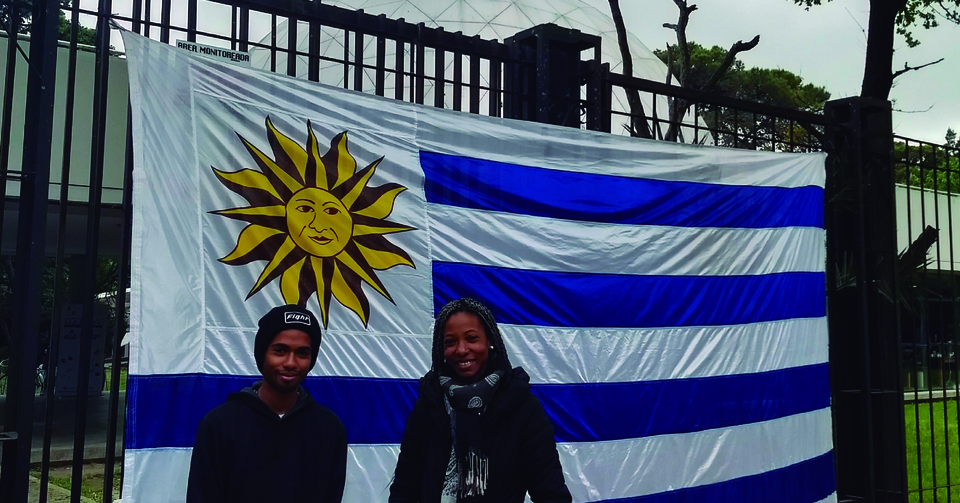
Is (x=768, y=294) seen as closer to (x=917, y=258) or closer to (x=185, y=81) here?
(x=917, y=258)

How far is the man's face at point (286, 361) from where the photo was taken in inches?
107

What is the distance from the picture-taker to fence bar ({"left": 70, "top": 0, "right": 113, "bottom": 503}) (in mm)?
3336

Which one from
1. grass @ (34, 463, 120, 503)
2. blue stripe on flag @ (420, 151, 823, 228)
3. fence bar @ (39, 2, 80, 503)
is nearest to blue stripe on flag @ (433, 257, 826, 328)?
blue stripe on flag @ (420, 151, 823, 228)

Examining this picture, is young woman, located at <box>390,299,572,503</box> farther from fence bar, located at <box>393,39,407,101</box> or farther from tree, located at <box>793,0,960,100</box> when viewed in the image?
tree, located at <box>793,0,960,100</box>

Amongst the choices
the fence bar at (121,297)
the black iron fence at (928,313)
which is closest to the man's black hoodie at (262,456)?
the fence bar at (121,297)

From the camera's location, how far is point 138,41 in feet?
11.1

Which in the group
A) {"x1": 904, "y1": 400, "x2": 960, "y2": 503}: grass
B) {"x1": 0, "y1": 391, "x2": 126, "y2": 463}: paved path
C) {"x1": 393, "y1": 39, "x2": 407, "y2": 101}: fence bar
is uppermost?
{"x1": 393, "y1": 39, "x2": 407, "y2": 101}: fence bar

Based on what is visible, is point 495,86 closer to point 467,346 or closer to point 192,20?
point 192,20

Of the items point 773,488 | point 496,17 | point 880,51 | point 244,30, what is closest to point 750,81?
point 496,17

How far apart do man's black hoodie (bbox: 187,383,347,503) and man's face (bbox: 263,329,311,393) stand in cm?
7

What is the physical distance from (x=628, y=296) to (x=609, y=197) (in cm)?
55

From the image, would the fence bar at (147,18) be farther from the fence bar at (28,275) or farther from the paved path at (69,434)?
the paved path at (69,434)

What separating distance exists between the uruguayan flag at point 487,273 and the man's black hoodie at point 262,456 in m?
0.79

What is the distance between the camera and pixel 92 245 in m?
3.39
